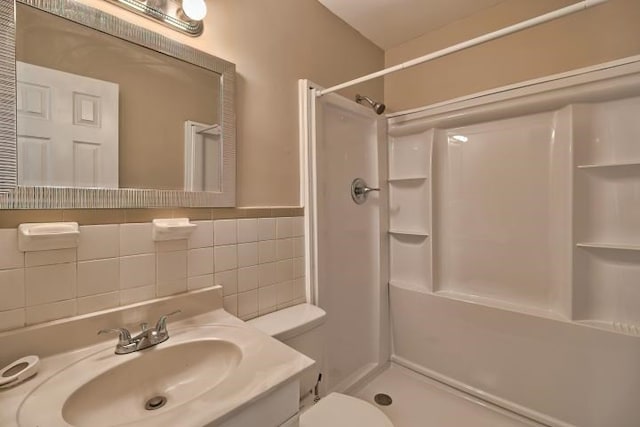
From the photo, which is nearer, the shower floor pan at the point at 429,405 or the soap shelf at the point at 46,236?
the soap shelf at the point at 46,236

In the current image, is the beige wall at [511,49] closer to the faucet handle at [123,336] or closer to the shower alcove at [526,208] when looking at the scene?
the shower alcove at [526,208]

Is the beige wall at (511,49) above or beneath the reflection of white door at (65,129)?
above

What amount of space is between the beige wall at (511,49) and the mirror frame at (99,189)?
4.47ft

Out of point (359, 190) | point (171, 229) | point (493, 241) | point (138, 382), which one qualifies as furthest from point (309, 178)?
point (493, 241)

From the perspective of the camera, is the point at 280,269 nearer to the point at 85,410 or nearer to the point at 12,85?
the point at 85,410

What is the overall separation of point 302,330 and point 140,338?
0.63 meters

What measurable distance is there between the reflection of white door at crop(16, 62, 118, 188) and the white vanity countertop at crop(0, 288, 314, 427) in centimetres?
44

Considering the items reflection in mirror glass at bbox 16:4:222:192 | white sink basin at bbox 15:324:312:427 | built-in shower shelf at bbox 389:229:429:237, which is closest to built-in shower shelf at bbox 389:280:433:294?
built-in shower shelf at bbox 389:229:429:237

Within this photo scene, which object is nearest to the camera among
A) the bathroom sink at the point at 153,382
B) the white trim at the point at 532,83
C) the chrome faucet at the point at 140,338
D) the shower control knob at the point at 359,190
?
the bathroom sink at the point at 153,382

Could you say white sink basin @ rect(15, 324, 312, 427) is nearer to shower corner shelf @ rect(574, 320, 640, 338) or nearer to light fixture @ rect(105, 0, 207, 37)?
light fixture @ rect(105, 0, 207, 37)

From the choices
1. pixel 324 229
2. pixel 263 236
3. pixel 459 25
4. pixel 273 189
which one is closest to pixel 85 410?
pixel 263 236

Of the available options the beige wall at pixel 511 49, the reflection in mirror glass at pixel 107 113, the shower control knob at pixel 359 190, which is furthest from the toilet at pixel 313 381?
the beige wall at pixel 511 49

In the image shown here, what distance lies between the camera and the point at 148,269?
0.97 metres

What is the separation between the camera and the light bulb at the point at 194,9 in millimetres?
990
